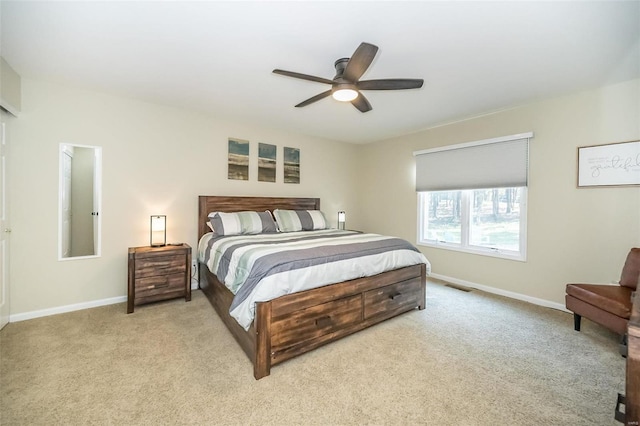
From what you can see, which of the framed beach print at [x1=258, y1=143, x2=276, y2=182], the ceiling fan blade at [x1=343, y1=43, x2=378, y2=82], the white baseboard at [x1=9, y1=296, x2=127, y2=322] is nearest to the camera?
the ceiling fan blade at [x1=343, y1=43, x2=378, y2=82]

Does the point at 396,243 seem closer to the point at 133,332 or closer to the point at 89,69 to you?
the point at 133,332

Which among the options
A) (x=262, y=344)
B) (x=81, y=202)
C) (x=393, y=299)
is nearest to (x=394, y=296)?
(x=393, y=299)

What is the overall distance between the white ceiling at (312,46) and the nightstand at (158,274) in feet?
6.14

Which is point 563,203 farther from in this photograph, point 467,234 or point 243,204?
point 243,204

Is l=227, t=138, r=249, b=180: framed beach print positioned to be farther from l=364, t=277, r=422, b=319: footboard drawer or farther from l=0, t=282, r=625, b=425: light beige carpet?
l=364, t=277, r=422, b=319: footboard drawer

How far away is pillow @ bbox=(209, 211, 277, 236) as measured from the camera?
3.50 m

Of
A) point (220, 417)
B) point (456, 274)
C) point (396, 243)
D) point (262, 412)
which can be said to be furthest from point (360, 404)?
point (456, 274)

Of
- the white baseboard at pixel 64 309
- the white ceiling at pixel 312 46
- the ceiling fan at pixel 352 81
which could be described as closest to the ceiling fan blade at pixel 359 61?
the ceiling fan at pixel 352 81

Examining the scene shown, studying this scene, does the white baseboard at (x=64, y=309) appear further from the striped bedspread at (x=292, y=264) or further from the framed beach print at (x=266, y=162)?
the framed beach print at (x=266, y=162)

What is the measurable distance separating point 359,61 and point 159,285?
3165mm

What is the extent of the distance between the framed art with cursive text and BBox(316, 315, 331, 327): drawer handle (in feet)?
10.5

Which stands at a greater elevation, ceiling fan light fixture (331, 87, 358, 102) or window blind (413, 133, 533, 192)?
ceiling fan light fixture (331, 87, 358, 102)

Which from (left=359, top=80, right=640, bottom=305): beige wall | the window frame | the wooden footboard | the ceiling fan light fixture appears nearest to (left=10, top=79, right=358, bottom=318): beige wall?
the wooden footboard

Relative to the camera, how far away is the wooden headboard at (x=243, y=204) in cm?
382
